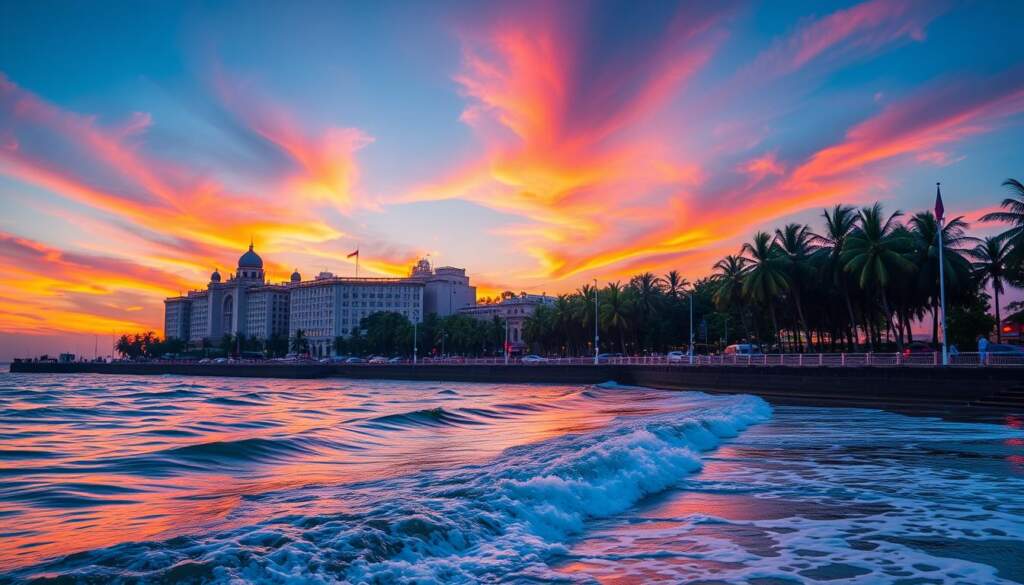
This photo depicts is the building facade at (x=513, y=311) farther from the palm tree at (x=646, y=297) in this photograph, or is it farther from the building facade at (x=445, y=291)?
the palm tree at (x=646, y=297)

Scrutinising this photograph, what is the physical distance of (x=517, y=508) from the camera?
25.0 ft

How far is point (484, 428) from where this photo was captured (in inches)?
798

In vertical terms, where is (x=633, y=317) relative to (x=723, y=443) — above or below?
above

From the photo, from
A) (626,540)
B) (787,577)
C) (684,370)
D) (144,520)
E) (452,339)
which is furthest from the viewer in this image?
(452,339)

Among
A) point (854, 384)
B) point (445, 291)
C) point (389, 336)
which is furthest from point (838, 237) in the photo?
point (445, 291)

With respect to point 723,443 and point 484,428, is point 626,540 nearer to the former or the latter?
point 723,443

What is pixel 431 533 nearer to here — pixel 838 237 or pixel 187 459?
pixel 187 459

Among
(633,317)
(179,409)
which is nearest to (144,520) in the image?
(179,409)

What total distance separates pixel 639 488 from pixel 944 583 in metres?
4.74

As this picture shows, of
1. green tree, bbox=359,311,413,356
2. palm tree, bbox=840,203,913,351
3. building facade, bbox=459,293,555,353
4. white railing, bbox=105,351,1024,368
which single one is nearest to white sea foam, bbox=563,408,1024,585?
white railing, bbox=105,351,1024,368

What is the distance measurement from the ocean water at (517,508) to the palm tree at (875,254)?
2642 centimetres

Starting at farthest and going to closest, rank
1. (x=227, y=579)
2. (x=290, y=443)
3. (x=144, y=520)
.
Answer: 1. (x=290, y=443)
2. (x=144, y=520)
3. (x=227, y=579)

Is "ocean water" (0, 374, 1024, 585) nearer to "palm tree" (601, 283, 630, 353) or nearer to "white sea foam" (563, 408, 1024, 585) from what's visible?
"white sea foam" (563, 408, 1024, 585)

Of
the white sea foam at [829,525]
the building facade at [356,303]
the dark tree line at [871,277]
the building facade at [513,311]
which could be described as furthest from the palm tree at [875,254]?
the building facade at [356,303]
